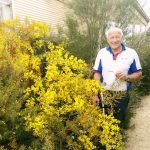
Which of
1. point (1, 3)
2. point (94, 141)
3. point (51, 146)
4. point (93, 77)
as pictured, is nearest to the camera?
point (51, 146)

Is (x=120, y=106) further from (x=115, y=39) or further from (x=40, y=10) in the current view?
(x=40, y=10)

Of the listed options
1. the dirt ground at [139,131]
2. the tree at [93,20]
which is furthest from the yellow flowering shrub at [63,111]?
the tree at [93,20]

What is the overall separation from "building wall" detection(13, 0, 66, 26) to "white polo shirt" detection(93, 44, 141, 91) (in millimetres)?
7572

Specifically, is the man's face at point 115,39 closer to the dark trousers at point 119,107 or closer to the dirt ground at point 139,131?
the dark trousers at point 119,107

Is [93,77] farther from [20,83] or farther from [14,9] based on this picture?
[14,9]

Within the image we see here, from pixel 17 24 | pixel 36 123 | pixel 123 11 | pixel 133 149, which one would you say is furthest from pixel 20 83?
pixel 123 11

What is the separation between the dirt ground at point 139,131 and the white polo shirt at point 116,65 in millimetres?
1684

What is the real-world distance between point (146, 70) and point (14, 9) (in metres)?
4.48

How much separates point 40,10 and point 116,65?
10060 millimetres

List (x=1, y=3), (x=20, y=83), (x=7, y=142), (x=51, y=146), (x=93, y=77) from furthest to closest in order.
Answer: (x=1, y=3) < (x=93, y=77) < (x=20, y=83) < (x=7, y=142) < (x=51, y=146)

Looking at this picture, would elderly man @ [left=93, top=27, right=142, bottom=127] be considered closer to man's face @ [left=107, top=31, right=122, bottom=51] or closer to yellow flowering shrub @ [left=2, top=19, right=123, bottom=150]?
man's face @ [left=107, top=31, right=122, bottom=51]

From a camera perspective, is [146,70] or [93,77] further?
[146,70]

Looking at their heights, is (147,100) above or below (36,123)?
below

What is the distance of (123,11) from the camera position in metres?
11.1
